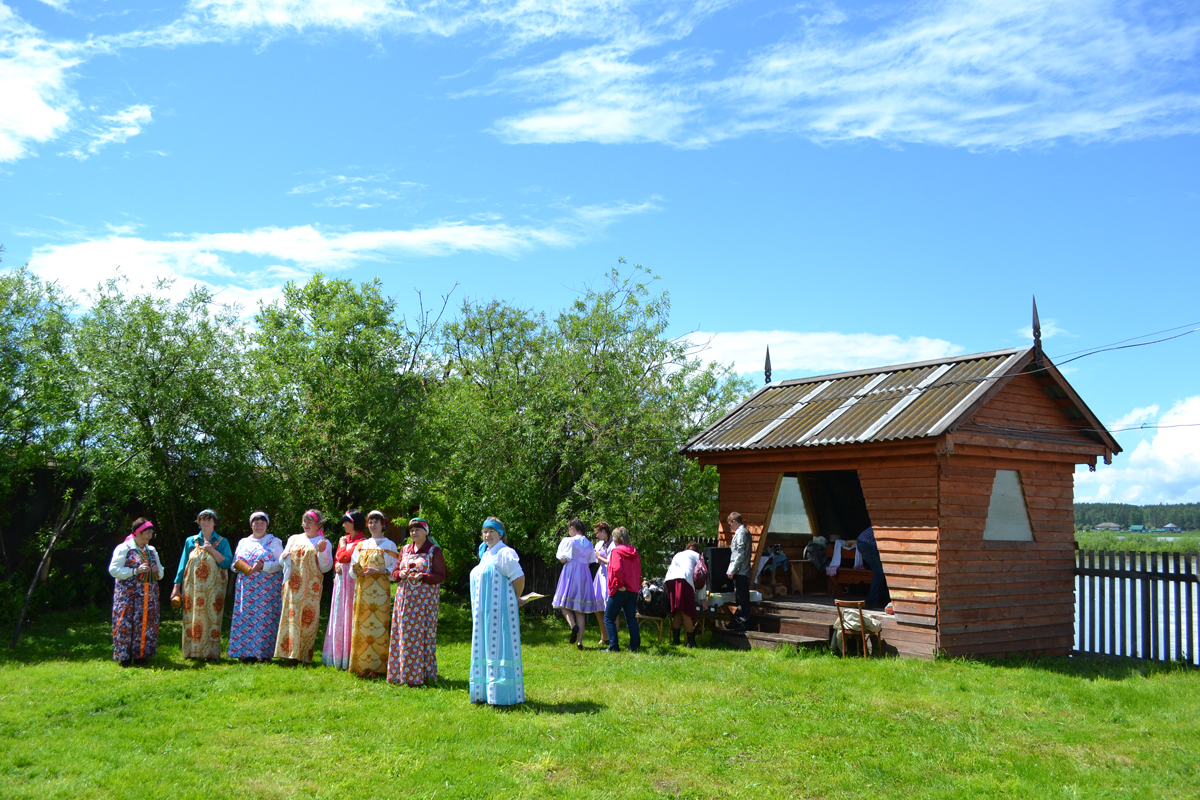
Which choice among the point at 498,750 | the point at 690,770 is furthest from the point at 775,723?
the point at 498,750

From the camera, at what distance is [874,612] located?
11.7 meters

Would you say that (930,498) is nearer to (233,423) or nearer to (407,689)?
(407,689)

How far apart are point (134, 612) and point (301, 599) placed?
1.87 metres

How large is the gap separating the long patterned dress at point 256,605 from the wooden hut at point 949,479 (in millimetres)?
6399

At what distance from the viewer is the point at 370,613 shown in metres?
9.51

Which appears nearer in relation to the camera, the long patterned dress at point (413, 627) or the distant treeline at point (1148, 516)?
the long patterned dress at point (413, 627)

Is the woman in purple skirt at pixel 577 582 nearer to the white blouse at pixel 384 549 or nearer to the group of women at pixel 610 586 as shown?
the group of women at pixel 610 586

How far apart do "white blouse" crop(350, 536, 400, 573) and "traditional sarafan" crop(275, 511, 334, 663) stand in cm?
86

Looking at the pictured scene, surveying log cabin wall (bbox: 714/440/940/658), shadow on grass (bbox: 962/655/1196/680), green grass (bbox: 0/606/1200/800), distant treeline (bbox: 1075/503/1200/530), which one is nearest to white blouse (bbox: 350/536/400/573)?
green grass (bbox: 0/606/1200/800)

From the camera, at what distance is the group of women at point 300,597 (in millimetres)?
9062

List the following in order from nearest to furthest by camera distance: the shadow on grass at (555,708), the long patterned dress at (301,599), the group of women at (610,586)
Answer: the shadow on grass at (555,708), the long patterned dress at (301,599), the group of women at (610,586)

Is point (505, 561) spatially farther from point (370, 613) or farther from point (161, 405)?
point (161, 405)

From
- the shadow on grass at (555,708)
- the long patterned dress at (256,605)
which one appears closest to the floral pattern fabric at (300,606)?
the long patterned dress at (256,605)

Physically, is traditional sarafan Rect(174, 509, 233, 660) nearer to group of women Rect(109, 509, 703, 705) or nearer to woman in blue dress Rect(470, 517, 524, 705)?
group of women Rect(109, 509, 703, 705)
